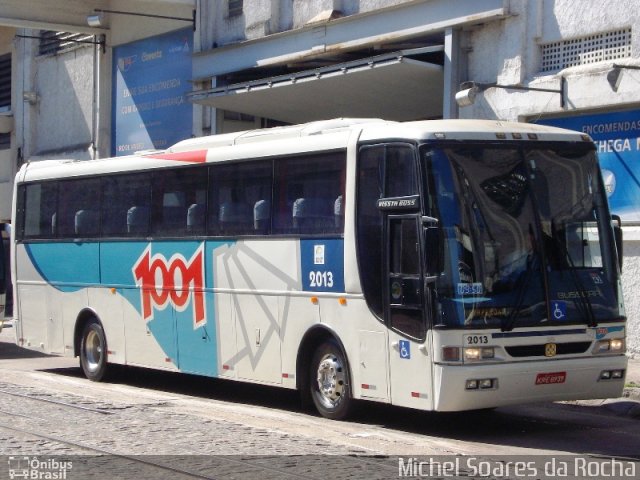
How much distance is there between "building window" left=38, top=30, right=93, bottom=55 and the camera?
29.6 meters

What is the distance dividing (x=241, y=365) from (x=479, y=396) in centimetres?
388

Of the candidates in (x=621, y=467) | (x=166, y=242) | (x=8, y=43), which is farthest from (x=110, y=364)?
(x=8, y=43)

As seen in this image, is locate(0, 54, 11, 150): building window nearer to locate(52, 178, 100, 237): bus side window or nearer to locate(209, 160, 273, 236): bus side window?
locate(52, 178, 100, 237): bus side window

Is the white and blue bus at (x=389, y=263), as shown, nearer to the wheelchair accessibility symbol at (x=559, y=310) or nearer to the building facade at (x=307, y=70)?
the wheelchair accessibility symbol at (x=559, y=310)

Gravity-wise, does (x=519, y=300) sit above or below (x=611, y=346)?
above

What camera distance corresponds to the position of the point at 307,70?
72.5 feet

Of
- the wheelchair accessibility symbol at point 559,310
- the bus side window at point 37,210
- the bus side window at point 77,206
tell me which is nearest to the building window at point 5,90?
the bus side window at point 37,210

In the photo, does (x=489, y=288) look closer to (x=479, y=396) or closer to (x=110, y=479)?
(x=479, y=396)

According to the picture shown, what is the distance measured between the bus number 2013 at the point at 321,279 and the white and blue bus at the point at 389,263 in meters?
0.02

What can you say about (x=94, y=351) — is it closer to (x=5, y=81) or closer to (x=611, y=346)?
(x=611, y=346)

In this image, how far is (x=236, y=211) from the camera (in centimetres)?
1364

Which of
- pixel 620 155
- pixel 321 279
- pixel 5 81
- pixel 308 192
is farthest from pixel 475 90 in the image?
pixel 5 81

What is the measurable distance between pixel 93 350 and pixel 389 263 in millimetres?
6874

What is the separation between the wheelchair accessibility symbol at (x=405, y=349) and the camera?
10945mm
